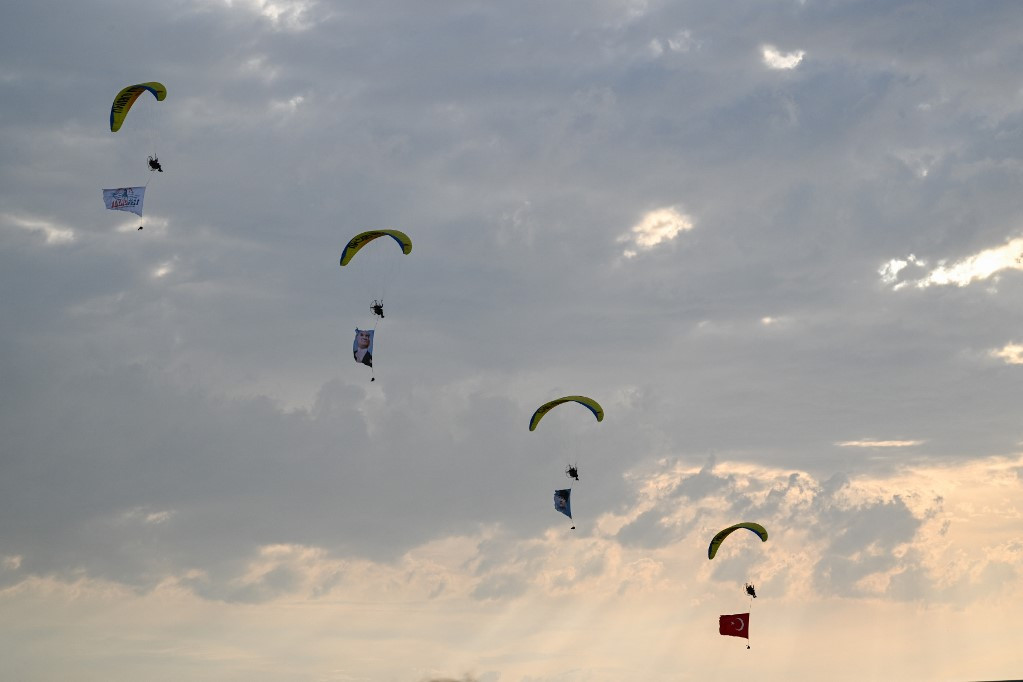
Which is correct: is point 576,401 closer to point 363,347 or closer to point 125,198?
point 363,347

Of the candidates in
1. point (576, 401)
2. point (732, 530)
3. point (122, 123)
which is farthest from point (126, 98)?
point (732, 530)

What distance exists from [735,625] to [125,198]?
6469 cm

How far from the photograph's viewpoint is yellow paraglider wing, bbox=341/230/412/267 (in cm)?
9512

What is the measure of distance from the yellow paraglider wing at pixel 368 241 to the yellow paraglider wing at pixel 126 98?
1723 cm

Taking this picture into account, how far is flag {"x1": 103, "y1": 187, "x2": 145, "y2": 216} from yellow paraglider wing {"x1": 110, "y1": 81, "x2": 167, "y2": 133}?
16.0 feet

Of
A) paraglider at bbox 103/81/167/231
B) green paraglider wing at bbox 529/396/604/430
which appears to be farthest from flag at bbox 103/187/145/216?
green paraglider wing at bbox 529/396/604/430

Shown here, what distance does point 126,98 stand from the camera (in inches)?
3848

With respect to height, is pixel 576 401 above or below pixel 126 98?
below

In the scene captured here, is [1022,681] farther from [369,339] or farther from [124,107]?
[124,107]

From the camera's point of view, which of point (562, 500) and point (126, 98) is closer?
point (126, 98)

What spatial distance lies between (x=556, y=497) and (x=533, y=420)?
1451 centimetres

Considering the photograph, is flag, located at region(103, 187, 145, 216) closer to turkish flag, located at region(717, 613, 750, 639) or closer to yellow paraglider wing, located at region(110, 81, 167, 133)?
yellow paraglider wing, located at region(110, 81, 167, 133)

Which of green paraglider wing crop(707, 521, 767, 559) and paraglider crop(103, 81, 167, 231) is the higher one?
paraglider crop(103, 81, 167, 231)

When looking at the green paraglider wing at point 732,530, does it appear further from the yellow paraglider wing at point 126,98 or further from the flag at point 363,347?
A: the yellow paraglider wing at point 126,98
